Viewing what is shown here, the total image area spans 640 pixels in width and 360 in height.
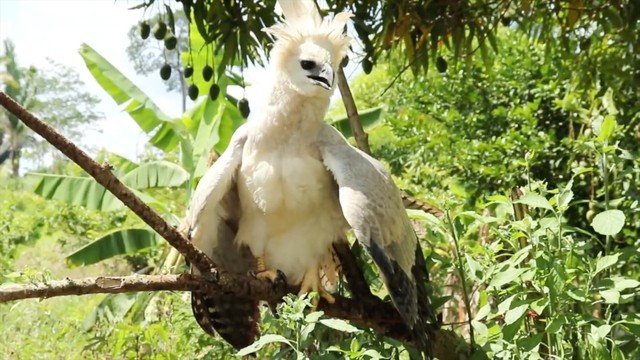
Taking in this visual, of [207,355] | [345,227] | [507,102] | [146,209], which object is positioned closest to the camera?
[146,209]

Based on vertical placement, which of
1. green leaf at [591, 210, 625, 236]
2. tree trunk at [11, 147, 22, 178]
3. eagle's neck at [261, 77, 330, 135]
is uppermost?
eagle's neck at [261, 77, 330, 135]

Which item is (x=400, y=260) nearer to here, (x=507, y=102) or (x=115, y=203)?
(x=507, y=102)

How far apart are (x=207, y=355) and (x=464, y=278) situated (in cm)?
159

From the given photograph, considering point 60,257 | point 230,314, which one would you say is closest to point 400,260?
point 230,314

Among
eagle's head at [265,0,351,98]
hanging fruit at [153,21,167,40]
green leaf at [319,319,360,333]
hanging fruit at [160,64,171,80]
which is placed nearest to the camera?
green leaf at [319,319,360,333]

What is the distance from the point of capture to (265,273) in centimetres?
318

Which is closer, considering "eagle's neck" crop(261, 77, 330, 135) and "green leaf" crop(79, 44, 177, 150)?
"eagle's neck" crop(261, 77, 330, 135)

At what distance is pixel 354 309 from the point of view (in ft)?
9.47

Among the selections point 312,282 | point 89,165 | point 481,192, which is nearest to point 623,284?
point 312,282

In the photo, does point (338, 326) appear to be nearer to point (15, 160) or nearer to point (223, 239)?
point (223, 239)

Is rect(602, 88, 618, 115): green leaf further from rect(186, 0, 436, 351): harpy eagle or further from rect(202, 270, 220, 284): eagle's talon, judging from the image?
rect(202, 270, 220, 284): eagle's talon

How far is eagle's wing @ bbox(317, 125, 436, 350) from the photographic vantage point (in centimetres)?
269

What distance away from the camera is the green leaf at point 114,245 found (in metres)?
7.04

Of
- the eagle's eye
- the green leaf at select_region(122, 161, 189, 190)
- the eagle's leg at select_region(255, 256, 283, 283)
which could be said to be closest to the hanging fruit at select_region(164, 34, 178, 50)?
the eagle's eye
